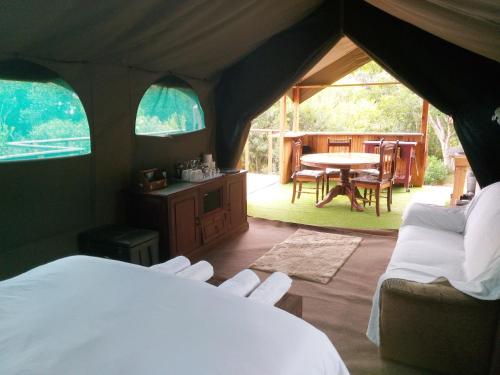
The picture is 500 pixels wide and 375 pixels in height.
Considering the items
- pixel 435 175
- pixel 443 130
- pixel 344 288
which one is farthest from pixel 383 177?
pixel 443 130

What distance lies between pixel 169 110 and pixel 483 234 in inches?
Answer: 115

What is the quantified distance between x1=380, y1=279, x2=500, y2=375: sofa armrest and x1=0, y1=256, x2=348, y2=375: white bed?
0.81m

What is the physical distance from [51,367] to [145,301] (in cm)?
39

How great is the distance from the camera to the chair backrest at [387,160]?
15.7ft

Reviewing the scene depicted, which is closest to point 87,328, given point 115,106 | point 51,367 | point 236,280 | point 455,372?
point 51,367

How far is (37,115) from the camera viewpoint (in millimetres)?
2541

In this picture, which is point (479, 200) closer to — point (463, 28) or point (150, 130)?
point (463, 28)

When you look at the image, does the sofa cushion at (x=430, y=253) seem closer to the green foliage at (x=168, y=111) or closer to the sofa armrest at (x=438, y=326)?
the sofa armrest at (x=438, y=326)

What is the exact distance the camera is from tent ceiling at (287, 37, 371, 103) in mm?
6551

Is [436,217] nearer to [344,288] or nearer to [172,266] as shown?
[344,288]

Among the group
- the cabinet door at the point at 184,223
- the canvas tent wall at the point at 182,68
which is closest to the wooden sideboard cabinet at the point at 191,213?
the cabinet door at the point at 184,223

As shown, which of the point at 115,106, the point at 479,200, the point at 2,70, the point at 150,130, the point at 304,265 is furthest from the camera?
the point at 150,130

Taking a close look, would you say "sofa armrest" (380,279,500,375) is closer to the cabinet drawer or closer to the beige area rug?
the beige area rug

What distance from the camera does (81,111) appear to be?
2836 mm
